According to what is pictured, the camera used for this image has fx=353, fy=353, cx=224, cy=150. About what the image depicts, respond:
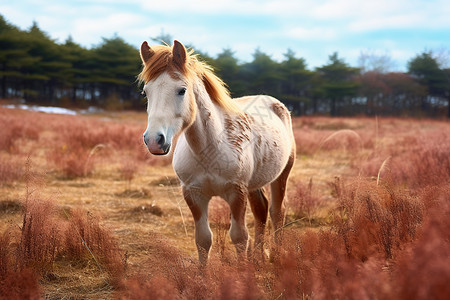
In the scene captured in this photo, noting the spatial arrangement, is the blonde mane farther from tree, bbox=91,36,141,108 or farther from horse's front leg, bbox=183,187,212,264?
tree, bbox=91,36,141,108

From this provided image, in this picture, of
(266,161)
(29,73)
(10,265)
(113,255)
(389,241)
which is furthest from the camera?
(29,73)

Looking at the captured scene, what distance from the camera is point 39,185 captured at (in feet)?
8.72

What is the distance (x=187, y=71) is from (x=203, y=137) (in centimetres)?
50

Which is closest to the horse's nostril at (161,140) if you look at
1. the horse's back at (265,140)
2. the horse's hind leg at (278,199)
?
the horse's back at (265,140)

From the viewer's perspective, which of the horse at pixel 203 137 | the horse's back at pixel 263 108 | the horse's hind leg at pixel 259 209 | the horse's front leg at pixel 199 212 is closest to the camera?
the horse at pixel 203 137

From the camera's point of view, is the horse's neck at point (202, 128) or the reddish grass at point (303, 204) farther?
the reddish grass at point (303, 204)

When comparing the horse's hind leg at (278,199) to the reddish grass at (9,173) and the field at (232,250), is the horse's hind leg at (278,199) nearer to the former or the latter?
the field at (232,250)

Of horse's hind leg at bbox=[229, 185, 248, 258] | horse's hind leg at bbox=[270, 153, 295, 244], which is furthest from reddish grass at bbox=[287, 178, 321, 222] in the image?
horse's hind leg at bbox=[229, 185, 248, 258]

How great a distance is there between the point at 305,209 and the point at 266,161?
72.0 inches

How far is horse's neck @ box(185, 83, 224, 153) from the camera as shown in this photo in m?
2.63

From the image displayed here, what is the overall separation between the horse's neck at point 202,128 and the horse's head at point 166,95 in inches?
5.8

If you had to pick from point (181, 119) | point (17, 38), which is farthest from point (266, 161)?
point (17, 38)

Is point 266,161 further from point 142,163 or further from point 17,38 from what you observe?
point 17,38

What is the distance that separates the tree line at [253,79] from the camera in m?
35.2
